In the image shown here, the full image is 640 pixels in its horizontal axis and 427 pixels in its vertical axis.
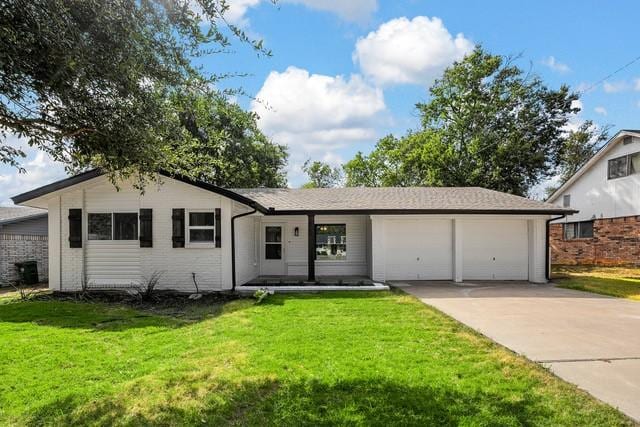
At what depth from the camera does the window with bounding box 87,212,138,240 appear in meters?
12.1

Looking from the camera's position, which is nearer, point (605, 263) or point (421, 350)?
point (421, 350)

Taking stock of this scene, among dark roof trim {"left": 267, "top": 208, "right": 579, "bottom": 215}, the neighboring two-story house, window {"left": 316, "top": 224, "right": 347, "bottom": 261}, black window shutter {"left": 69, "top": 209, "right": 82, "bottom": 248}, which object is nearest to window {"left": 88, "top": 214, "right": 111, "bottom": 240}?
black window shutter {"left": 69, "top": 209, "right": 82, "bottom": 248}

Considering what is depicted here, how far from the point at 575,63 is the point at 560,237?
11286mm

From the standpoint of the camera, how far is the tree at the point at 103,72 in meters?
3.65

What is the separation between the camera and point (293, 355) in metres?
5.67

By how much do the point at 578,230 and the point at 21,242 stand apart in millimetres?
26135

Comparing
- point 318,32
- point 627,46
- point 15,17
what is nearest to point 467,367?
point 15,17

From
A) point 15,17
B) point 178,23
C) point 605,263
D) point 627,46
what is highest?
point 627,46

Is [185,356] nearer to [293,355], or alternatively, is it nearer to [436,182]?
[293,355]

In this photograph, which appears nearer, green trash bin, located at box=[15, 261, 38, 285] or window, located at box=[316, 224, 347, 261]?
green trash bin, located at box=[15, 261, 38, 285]

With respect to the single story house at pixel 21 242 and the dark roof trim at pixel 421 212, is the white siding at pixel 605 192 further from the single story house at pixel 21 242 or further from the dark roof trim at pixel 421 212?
the single story house at pixel 21 242

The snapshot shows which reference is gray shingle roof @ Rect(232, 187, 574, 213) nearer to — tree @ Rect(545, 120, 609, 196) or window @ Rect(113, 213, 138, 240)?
window @ Rect(113, 213, 138, 240)

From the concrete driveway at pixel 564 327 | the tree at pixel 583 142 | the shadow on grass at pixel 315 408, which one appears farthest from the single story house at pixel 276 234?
the tree at pixel 583 142

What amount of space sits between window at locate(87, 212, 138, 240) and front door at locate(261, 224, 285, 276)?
492cm
